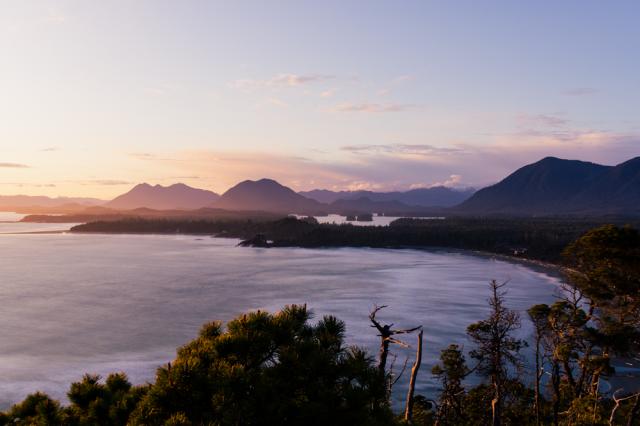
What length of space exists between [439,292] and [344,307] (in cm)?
1506

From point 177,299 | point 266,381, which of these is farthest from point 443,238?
point 266,381

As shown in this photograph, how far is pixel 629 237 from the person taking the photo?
16.9 metres

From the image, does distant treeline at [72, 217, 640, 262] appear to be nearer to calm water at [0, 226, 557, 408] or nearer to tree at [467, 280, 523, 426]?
calm water at [0, 226, 557, 408]

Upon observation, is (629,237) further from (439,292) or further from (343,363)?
(439,292)

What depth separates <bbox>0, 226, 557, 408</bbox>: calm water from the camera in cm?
3322

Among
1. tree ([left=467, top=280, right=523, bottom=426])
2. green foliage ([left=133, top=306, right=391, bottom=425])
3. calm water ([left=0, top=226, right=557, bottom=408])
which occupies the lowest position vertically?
calm water ([left=0, top=226, right=557, bottom=408])

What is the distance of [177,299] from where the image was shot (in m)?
55.8

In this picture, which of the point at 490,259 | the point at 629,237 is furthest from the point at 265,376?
the point at 490,259

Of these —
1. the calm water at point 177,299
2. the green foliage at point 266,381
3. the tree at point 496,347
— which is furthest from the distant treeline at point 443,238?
the green foliage at point 266,381

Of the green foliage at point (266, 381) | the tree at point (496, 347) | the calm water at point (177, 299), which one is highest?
the green foliage at point (266, 381)

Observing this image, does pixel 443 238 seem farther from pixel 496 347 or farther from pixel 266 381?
pixel 266 381

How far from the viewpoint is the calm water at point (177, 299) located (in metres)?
33.2

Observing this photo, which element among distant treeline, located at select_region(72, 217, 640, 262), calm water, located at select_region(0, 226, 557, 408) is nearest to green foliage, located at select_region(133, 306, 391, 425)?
calm water, located at select_region(0, 226, 557, 408)

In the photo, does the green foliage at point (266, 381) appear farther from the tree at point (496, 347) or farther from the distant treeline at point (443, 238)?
the distant treeline at point (443, 238)
